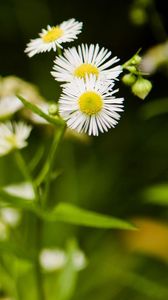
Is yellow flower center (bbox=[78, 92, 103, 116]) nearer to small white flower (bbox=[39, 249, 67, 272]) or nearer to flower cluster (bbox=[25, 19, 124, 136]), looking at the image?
flower cluster (bbox=[25, 19, 124, 136])

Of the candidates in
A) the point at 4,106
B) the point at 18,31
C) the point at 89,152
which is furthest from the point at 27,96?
the point at 18,31

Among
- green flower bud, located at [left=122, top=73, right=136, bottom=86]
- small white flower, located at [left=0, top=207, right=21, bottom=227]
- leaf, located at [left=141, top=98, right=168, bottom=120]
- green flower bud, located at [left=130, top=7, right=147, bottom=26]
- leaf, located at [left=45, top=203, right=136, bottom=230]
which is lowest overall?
leaf, located at [left=45, top=203, right=136, bottom=230]

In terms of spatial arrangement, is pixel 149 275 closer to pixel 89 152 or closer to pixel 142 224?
pixel 142 224

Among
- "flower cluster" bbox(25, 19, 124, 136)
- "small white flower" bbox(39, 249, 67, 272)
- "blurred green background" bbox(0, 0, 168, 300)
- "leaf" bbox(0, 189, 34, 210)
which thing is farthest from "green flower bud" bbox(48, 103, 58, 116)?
"small white flower" bbox(39, 249, 67, 272)

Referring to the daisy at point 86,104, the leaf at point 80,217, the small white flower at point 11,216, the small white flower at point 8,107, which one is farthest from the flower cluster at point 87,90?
the small white flower at point 11,216

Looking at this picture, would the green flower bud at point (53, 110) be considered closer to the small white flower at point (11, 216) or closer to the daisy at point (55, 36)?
the daisy at point (55, 36)

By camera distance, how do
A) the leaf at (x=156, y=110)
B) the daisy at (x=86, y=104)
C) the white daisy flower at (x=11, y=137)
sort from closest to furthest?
the daisy at (x=86, y=104) → the white daisy flower at (x=11, y=137) → the leaf at (x=156, y=110)

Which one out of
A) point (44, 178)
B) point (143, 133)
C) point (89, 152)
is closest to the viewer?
point (44, 178)
